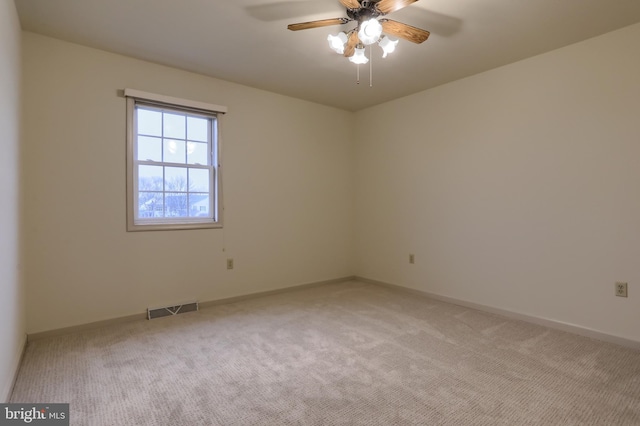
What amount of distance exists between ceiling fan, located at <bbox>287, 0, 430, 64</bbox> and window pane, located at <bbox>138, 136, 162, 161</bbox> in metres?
1.92

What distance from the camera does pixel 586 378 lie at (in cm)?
206

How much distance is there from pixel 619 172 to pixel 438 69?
175cm

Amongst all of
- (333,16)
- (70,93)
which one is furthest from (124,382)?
(333,16)

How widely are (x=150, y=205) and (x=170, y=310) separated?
105cm

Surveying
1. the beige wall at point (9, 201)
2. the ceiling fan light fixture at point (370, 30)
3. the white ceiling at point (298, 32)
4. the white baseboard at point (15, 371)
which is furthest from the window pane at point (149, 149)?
the ceiling fan light fixture at point (370, 30)

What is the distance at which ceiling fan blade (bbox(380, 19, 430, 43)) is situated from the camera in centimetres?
214

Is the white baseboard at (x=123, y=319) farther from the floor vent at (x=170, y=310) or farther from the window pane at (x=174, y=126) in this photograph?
the window pane at (x=174, y=126)

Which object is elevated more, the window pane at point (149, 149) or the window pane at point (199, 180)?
the window pane at point (149, 149)

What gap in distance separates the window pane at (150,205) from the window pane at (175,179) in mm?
130

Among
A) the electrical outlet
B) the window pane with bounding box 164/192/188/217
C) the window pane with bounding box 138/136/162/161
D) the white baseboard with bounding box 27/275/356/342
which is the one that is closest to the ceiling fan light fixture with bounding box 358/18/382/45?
the window pane with bounding box 138/136/162/161

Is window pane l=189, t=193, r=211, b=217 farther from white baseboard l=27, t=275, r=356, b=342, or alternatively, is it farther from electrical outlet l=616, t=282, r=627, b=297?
electrical outlet l=616, t=282, r=627, b=297

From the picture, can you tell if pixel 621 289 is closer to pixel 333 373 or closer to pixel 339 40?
pixel 333 373

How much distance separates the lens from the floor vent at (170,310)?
10.5 feet

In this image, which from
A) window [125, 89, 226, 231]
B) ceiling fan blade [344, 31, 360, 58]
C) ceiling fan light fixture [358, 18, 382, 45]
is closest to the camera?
ceiling fan light fixture [358, 18, 382, 45]
